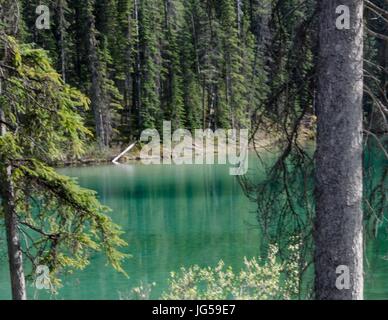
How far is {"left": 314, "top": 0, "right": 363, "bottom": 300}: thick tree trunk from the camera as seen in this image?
13.2ft

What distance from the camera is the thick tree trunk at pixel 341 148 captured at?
403 cm

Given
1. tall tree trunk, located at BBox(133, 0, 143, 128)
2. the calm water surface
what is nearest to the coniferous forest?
the calm water surface

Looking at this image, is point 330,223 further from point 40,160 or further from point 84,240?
point 40,160

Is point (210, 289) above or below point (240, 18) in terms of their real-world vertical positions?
below

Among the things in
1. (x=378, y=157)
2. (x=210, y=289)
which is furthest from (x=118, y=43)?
(x=378, y=157)

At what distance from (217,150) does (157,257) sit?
94.3 feet

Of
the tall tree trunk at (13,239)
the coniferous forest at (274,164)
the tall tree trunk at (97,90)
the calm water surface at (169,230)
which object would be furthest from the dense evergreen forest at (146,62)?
the tall tree trunk at (13,239)

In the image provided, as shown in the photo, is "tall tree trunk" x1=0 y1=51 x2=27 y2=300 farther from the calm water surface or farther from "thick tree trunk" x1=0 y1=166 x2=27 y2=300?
the calm water surface

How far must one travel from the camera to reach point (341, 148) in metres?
4.02

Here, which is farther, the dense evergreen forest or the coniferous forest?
the dense evergreen forest

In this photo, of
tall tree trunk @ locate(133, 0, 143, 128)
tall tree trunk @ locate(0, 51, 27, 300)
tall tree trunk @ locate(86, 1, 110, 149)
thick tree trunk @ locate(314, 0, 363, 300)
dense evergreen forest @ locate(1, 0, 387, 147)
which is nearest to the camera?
thick tree trunk @ locate(314, 0, 363, 300)

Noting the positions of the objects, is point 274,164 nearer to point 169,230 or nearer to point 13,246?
point 13,246

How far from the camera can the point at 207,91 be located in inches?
2165

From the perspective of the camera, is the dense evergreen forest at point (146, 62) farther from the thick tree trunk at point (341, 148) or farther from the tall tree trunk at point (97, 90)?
the thick tree trunk at point (341, 148)
